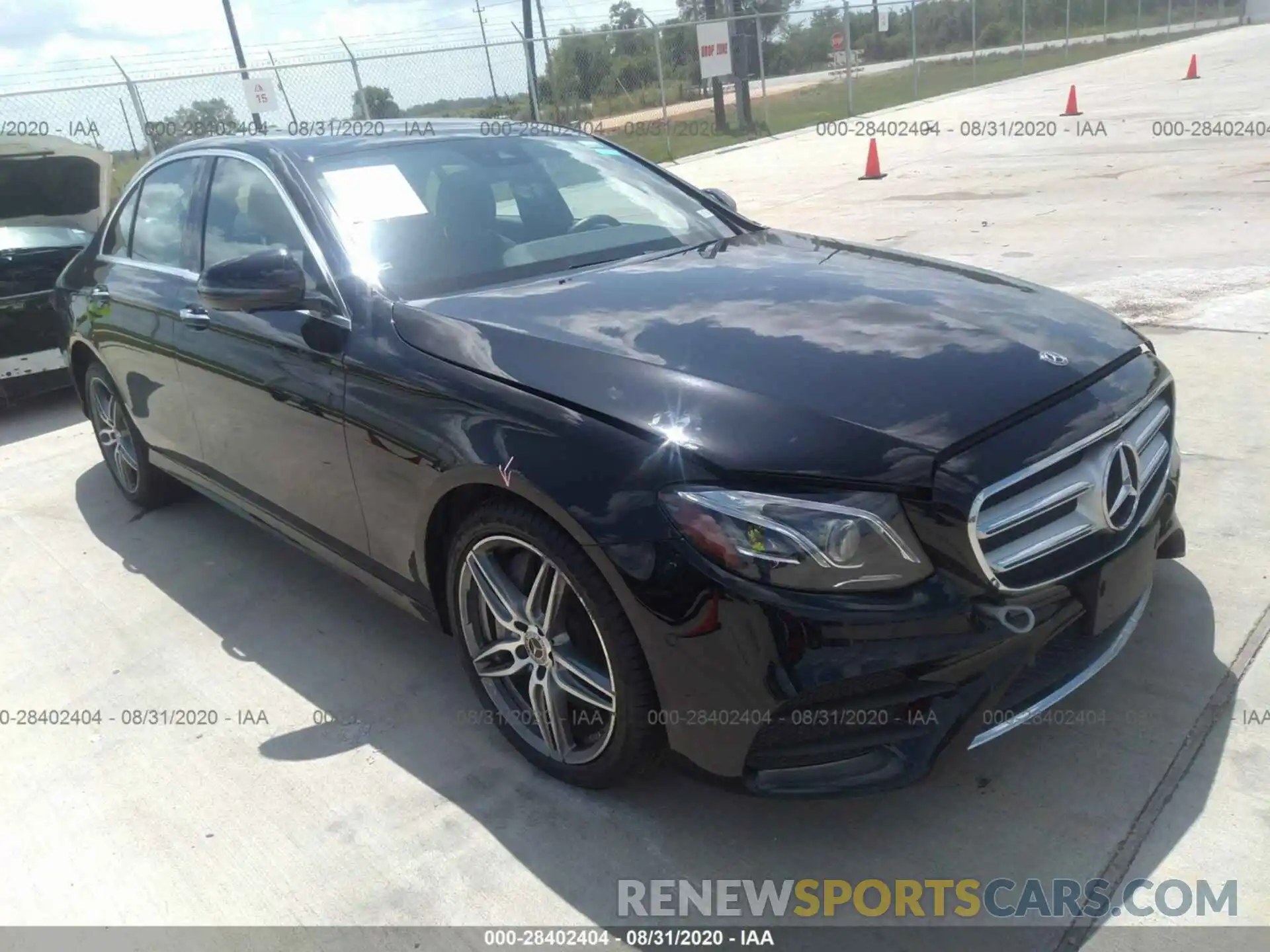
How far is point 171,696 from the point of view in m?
3.42

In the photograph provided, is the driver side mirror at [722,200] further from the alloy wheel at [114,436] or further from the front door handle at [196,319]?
the alloy wheel at [114,436]

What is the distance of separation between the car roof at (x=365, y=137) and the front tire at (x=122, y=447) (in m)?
1.20

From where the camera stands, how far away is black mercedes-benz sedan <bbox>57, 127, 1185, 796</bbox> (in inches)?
84.4

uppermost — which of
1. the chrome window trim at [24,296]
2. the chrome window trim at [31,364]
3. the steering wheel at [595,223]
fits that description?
the steering wheel at [595,223]

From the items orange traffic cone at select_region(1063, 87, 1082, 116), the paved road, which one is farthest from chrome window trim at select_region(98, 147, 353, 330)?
the paved road

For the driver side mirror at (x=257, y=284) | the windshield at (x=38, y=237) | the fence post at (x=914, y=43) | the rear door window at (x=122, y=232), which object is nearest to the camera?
the driver side mirror at (x=257, y=284)

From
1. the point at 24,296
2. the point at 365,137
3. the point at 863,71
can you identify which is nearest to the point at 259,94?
the point at 24,296

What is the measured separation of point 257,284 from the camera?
305cm

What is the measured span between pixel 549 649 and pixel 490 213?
5.25ft

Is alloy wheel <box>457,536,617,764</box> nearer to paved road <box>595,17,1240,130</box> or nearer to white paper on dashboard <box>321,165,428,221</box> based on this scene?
white paper on dashboard <box>321,165,428,221</box>

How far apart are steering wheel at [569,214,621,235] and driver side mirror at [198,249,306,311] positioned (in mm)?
957

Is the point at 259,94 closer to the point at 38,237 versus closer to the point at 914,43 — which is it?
the point at 38,237

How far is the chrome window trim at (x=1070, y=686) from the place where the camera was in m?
2.24

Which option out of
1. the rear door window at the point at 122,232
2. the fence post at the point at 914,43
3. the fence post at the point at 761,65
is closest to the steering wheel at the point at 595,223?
the rear door window at the point at 122,232
